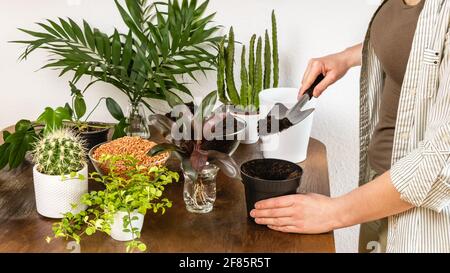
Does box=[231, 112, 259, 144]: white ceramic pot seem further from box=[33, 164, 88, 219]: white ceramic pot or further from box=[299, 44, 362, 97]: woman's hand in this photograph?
box=[33, 164, 88, 219]: white ceramic pot

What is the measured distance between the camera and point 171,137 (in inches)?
52.7

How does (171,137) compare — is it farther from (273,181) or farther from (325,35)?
(325,35)

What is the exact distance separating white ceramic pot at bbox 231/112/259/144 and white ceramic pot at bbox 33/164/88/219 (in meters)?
0.61

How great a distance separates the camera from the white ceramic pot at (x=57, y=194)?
4.18 feet

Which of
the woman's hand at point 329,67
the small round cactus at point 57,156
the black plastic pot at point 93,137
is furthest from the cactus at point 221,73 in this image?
the small round cactus at point 57,156

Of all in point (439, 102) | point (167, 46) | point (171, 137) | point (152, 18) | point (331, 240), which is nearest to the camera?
point (439, 102)

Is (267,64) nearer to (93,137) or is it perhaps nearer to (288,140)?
(288,140)

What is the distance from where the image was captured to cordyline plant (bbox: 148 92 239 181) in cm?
129

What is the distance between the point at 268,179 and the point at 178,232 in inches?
9.4

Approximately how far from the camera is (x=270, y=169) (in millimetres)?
1330

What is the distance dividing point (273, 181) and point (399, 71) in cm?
37

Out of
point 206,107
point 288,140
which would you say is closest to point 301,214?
point 206,107

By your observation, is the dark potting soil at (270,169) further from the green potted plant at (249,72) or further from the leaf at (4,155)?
the leaf at (4,155)

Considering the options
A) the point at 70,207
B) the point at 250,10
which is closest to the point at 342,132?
the point at 250,10
